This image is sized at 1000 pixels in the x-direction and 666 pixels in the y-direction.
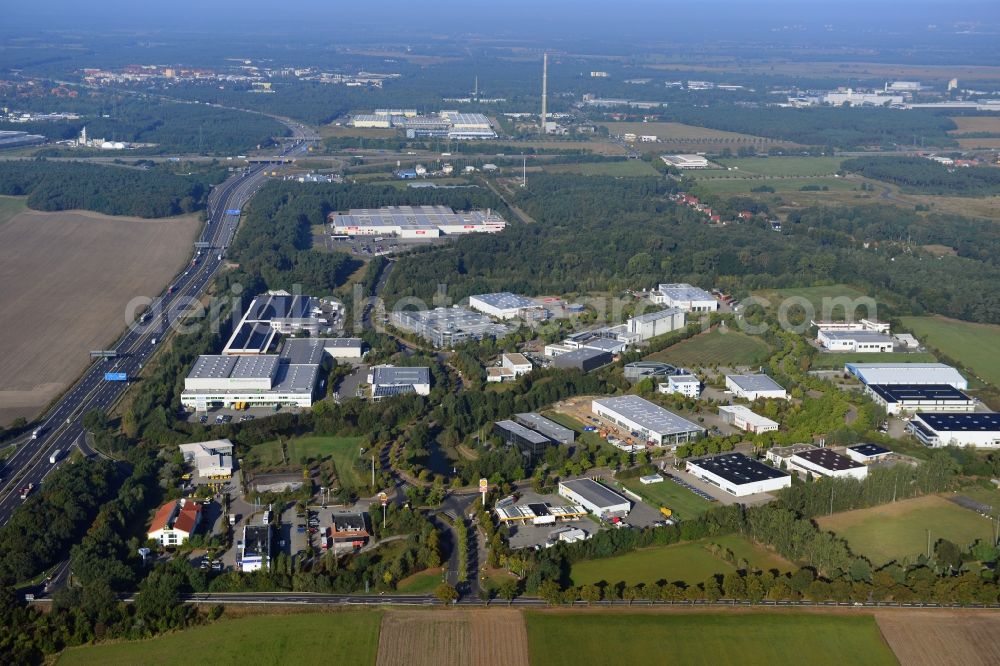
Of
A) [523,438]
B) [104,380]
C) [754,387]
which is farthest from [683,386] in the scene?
[104,380]

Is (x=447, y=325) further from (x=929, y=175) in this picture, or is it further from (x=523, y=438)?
(x=929, y=175)

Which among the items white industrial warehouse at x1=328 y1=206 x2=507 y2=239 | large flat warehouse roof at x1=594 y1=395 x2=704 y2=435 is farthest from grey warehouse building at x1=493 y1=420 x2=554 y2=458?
white industrial warehouse at x1=328 y1=206 x2=507 y2=239

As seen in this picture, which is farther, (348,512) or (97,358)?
(97,358)

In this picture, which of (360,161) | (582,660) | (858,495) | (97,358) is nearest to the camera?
(582,660)

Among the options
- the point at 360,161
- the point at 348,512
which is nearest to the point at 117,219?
the point at 360,161

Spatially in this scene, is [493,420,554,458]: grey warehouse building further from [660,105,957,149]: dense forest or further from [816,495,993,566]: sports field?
[660,105,957,149]: dense forest

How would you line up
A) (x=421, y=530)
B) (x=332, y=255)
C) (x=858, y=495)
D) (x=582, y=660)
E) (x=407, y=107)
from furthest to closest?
(x=407, y=107) → (x=332, y=255) → (x=858, y=495) → (x=421, y=530) → (x=582, y=660)

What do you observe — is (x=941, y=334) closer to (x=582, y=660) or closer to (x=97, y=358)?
(x=582, y=660)
